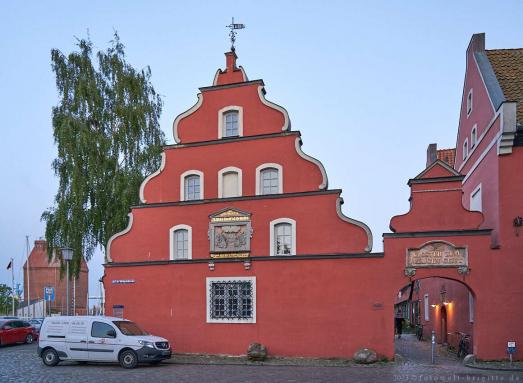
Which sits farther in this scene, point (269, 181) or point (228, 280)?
point (269, 181)

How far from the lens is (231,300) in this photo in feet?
72.4

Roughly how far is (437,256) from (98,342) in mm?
11819

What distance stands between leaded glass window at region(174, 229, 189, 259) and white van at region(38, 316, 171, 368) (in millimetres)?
3707

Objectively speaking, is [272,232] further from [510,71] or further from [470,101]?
[470,101]

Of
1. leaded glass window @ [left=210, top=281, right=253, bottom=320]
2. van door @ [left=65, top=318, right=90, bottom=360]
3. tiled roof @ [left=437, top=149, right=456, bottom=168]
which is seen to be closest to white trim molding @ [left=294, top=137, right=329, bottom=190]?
leaded glass window @ [left=210, top=281, right=253, bottom=320]

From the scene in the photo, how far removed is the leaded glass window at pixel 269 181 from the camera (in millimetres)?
22438

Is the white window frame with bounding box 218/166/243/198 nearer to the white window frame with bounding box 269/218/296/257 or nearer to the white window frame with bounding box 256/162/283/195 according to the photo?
the white window frame with bounding box 256/162/283/195

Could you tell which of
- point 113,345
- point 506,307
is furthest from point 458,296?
point 113,345

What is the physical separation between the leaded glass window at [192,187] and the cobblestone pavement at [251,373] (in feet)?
22.3

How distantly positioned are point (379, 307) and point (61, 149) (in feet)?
59.4

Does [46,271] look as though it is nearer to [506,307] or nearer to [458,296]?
[458,296]

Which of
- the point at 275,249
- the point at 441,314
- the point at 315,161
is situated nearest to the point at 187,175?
the point at 275,249

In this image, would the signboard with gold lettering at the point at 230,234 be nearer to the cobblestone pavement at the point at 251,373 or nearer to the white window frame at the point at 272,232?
the white window frame at the point at 272,232

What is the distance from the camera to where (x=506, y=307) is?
1889cm
